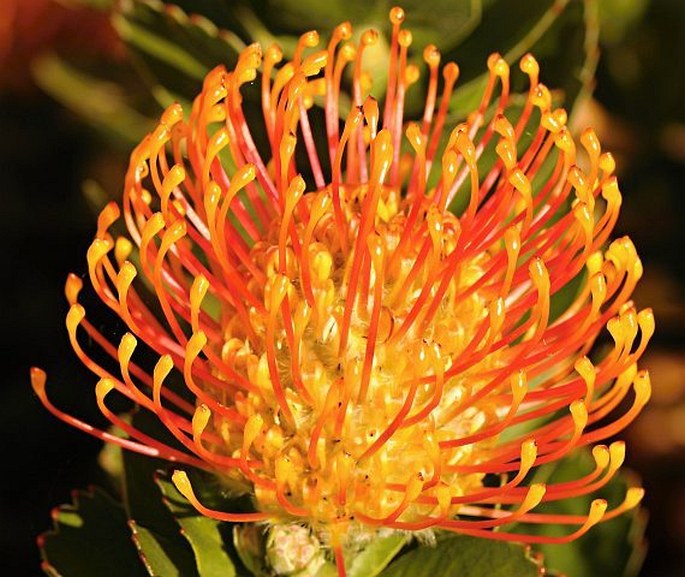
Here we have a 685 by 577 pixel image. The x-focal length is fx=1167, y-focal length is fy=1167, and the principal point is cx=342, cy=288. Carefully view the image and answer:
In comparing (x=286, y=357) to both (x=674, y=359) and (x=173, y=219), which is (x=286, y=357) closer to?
(x=173, y=219)

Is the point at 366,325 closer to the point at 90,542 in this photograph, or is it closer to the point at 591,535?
the point at 90,542

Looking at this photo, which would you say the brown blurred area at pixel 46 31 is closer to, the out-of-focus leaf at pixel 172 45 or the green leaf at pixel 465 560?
the out-of-focus leaf at pixel 172 45

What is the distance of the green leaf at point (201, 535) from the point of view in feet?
3.45

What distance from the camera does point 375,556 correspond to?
107cm

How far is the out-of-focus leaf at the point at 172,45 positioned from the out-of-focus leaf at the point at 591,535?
23.1 inches

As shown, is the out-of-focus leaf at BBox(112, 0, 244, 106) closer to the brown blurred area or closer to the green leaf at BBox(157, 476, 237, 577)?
the green leaf at BBox(157, 476, 237, 577)

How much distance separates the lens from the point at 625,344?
94 cm

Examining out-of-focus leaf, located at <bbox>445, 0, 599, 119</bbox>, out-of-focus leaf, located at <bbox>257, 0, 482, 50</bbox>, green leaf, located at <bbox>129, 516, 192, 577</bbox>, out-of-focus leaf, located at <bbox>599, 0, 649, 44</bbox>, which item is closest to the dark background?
out-of-focus leaf, located at <bbox>599, 0, 649, 44</bbox>

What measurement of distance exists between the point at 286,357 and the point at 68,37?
1180 mm

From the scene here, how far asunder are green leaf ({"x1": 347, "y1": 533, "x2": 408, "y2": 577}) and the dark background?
678mm

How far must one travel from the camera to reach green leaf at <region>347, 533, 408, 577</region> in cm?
107

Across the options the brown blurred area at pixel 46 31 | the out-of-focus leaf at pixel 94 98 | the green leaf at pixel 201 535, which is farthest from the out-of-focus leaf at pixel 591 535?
the brown blurred area at pixel 46 31

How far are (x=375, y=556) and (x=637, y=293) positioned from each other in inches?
36.0

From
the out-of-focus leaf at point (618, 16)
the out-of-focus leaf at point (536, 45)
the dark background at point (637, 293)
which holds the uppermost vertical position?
the out-of-focus leaf at point (536, 45)
